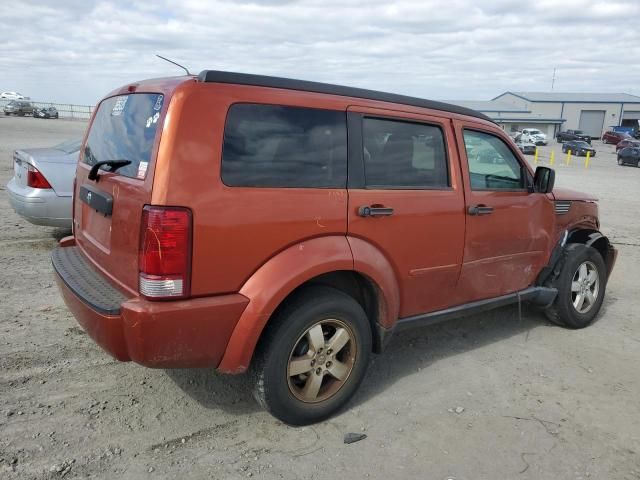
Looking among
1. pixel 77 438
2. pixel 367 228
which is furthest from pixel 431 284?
pixel 77 438

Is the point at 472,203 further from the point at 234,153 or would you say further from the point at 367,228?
the point at 234,153

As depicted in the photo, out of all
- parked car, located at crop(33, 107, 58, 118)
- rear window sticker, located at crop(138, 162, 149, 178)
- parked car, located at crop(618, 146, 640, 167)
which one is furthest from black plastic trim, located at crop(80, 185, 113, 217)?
parked car, located at crop(33, 107, 58, 118)

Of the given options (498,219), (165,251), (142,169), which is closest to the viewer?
(165,251)

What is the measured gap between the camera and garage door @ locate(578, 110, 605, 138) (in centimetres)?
8131

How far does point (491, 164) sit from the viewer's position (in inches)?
161

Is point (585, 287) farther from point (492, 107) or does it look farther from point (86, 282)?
point (492, 107)

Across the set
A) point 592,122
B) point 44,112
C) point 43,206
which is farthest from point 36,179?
point 592,122

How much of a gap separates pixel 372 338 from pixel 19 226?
20.1 ft

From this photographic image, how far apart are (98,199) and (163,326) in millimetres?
950

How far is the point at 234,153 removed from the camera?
268 centimetres

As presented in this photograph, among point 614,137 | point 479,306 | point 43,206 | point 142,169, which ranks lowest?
point 479,306

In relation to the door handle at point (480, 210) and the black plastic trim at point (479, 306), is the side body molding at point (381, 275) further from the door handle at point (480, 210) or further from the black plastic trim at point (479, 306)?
the door handle at point (480, 210)

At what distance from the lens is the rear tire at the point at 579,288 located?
15.2 ft

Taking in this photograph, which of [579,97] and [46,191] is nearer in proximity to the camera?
[46,191]
